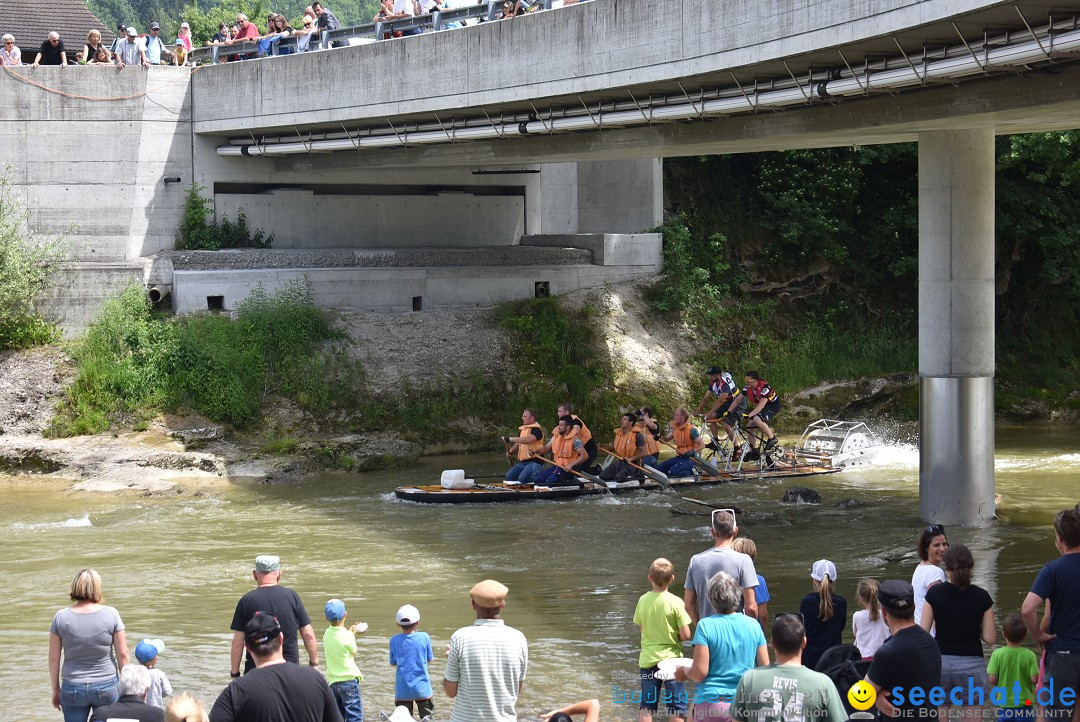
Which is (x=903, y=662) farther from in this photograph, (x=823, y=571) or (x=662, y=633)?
(x=662, y=633)

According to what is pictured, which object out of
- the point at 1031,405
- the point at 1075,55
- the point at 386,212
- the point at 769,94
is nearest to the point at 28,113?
the point at 386,212

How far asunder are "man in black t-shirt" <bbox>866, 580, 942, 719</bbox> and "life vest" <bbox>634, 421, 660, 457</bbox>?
14616 mm

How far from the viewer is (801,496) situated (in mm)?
20359

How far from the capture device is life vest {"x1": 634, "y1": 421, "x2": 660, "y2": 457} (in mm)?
21875

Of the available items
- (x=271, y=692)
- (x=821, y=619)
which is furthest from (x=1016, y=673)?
(x=271, y=692)

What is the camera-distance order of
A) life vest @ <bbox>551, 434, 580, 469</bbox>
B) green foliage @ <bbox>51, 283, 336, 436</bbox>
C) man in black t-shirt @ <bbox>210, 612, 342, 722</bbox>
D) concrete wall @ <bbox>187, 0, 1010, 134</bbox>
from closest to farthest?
1. man in black t-shirt @ <bbox>210, 612, 342, 722</bbox>
2. concrete wall @ <bbox>187, 0, 1010, 134</bbox>
3. life vest @ <bbox>551, 434, 580, 469</bbox>
4. green foliage @ <bbox>51, 283, 336, 436</bbox>

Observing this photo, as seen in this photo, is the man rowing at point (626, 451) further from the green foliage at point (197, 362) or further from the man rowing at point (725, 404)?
the green foliage at point (197, 362)

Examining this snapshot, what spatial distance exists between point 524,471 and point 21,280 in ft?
34.2

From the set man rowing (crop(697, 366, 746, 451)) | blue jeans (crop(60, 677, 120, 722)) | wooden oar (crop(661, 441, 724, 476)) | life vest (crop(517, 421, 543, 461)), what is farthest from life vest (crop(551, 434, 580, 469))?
blue jeans (crop(60, 677, 120, 722))

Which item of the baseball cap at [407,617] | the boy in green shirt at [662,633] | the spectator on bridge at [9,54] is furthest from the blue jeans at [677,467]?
the spectator on bridge at [9,54]

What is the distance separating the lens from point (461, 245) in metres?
31.8

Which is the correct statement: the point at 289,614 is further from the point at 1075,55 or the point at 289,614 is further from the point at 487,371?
the point at 487,371

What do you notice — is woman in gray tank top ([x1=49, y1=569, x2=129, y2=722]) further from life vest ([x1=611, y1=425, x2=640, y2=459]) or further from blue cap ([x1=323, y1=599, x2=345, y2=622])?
life vest ([x1=611, y1=425, x2=640, y2=459])

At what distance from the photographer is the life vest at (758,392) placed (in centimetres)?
2286
